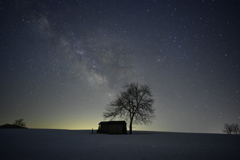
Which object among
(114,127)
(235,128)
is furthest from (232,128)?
(114,127)

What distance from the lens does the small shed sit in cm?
3116

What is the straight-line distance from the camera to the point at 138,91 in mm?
33125

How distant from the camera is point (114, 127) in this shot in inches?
1256

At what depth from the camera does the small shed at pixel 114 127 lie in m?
31.2

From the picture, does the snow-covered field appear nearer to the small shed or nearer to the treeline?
the small shed

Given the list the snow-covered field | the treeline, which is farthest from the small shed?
the treeline

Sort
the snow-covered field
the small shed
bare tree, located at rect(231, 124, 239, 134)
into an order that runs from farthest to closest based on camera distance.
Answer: bare tree, located at rect(231, 124, 239, 134), the small shed, the snow-covered field

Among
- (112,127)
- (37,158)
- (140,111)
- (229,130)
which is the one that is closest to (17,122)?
(112,127)

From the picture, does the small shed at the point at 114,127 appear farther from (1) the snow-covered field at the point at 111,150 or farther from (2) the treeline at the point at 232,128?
(2) the treeline at the point at 232,128

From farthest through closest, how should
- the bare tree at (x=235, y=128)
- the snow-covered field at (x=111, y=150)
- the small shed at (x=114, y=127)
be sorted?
the bare tree at (x=235, y=128) → the small shed at (x=114, y=127) → the snow-covered field at (x=111, y=150)

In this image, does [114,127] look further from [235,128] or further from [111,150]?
[235,128]

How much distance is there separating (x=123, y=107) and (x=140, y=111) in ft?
13.4

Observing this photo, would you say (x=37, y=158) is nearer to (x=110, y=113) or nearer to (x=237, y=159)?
(x=237, y=159)

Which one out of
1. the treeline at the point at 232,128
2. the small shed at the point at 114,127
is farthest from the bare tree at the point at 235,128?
the small shed at the point at 114,127
